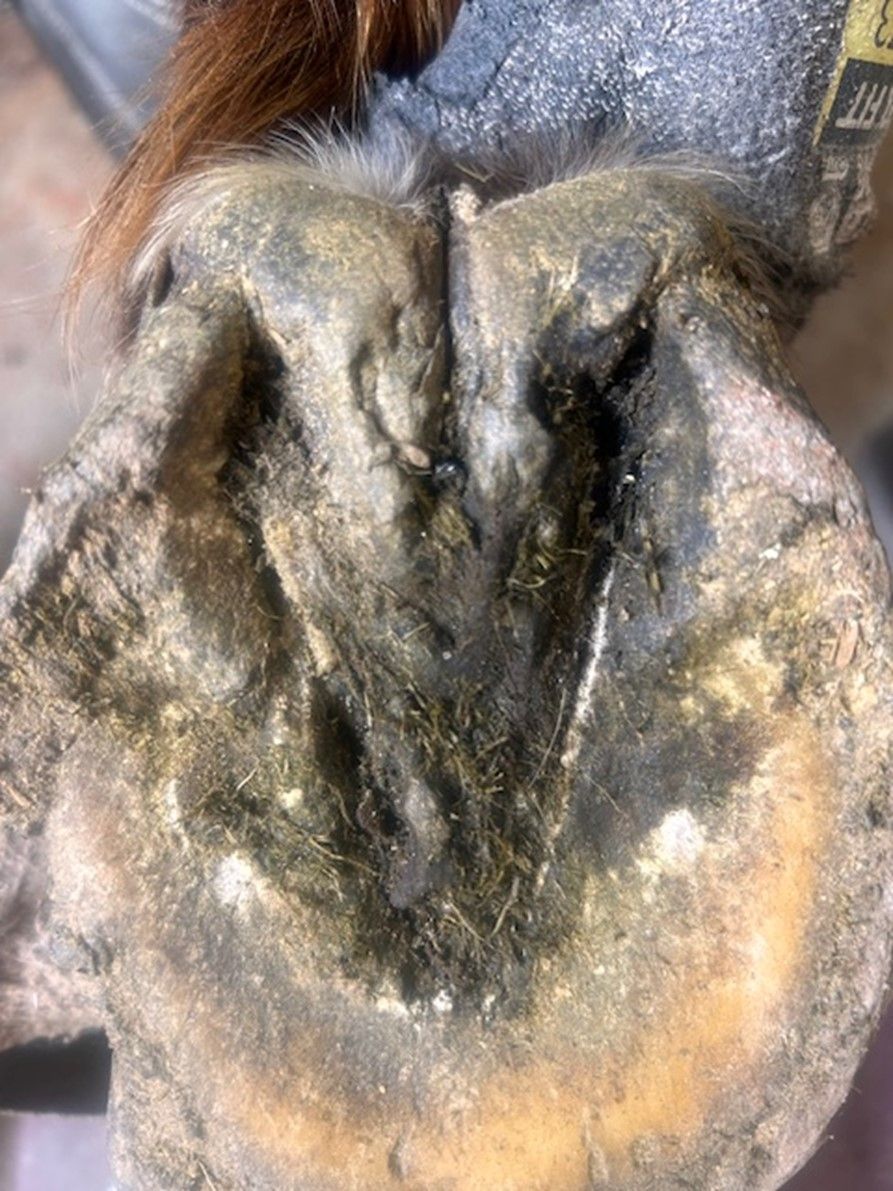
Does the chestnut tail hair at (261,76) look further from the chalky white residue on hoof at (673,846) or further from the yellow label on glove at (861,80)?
the chalky white residue on hoof at (673,846)

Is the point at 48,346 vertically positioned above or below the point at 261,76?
below

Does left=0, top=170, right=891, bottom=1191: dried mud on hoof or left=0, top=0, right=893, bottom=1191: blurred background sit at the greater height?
left=0, top=170, right=891, bottom=1191: dried mud on hoof

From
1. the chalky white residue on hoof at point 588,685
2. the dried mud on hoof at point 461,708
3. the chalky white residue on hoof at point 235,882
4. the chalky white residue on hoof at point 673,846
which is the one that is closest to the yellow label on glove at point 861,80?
the dried mud on hoof at point 461,708

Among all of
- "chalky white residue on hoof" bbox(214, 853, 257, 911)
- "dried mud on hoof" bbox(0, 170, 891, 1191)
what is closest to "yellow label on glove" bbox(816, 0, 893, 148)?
"dried mud on hoof" bbox(0, 170, 891, 1191)

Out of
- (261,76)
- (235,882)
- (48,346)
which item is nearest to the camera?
(235,882)

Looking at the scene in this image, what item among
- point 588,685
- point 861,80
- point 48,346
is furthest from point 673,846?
point 48,346

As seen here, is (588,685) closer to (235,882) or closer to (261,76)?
(235,882)

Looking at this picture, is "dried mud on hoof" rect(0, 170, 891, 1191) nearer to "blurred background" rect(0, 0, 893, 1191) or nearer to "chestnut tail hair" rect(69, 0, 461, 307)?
"chestnut tail hair" rect(69, 0, 461, 307)

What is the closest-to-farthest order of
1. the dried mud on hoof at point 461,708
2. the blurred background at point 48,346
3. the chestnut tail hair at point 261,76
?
the dried mud on hoof at point 461,708 → the chestnut tail hair at point 261,76 → the blurred background at point 48,346

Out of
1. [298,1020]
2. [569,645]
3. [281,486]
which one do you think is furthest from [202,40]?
[298,1020]
